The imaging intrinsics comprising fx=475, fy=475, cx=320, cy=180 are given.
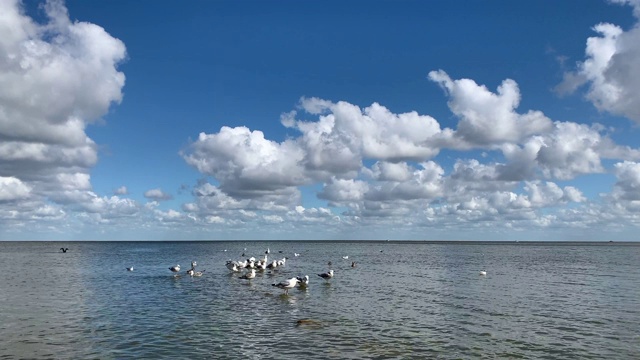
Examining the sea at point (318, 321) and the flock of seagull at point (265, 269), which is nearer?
the sea at point (318, 321)

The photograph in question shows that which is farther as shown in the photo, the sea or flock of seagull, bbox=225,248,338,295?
flock of seagull, bbox=225,248,338,295

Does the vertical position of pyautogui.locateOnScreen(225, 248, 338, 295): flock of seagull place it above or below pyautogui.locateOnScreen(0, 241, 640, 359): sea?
above

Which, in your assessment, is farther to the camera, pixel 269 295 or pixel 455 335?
pixel 269 295

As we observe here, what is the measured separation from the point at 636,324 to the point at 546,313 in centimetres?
524

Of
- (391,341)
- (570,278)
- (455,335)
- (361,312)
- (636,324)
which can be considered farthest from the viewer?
(570,278)

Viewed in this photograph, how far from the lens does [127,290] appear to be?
1727 inches

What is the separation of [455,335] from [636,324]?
1234 cm

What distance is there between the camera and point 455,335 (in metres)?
25.3

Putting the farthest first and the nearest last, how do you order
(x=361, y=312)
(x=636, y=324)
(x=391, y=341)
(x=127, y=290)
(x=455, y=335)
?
1. (x=127, y=290)
2. (x=361, y=312)
3. (x=636, y=324)
4. (x=455, y=335)
5. (x=391, y=341)

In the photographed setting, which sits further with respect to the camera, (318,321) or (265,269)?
(265,269)

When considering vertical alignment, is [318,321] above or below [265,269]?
below

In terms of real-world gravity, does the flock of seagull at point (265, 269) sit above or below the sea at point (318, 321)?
above

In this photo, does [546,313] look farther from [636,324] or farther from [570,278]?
[570,278]

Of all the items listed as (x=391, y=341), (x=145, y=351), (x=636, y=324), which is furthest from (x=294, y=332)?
(x=636, y=324)
